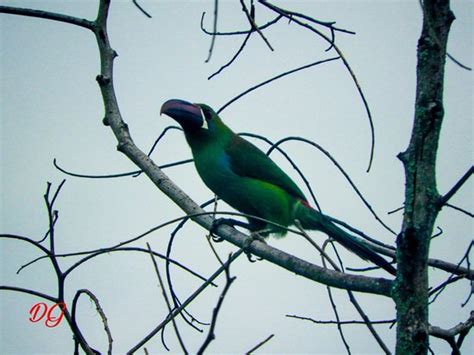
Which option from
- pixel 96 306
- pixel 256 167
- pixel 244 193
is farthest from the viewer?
pixel 256 167

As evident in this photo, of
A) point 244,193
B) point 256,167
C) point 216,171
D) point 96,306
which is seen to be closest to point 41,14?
point 96,306

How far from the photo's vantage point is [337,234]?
359 centimetres

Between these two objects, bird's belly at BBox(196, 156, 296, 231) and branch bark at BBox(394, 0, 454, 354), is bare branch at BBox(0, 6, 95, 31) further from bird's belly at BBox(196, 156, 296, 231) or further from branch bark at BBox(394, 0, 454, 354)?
bird's belly at BBox(196, 156, 296, 231)

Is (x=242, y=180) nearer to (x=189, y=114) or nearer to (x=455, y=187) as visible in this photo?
(x=189, y=114)

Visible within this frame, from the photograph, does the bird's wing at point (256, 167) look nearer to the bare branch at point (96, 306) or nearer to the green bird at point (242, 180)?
the green bird at point (242, 180)

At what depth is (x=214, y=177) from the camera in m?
3.96

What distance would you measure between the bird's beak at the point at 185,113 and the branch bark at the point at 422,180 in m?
2.20

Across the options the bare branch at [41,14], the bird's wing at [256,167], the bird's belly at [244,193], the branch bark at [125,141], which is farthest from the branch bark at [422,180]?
the bird's wing at [256,167]

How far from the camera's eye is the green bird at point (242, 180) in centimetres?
390

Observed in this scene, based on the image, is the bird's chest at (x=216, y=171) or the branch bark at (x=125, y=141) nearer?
the branch bark at (x=125, y=141)

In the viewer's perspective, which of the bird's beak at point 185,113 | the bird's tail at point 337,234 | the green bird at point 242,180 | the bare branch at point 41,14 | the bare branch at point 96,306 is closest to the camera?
the bare branch at point 96,306

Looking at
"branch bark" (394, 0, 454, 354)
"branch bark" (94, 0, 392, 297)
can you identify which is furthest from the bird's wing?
"branch bark" (394, 0, 454, 354)

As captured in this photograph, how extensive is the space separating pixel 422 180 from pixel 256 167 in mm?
2599

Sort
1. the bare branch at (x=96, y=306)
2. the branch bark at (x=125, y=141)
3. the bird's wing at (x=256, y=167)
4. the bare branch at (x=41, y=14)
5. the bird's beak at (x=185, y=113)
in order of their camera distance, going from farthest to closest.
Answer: the bird's wing at (x=256, y=167) < the bird's beak at (x=185, y=113) < the branch bark at (x=125, y=141) < the bare branch at (x=41, y=14) < the bare branch at (x=96, y=306)
